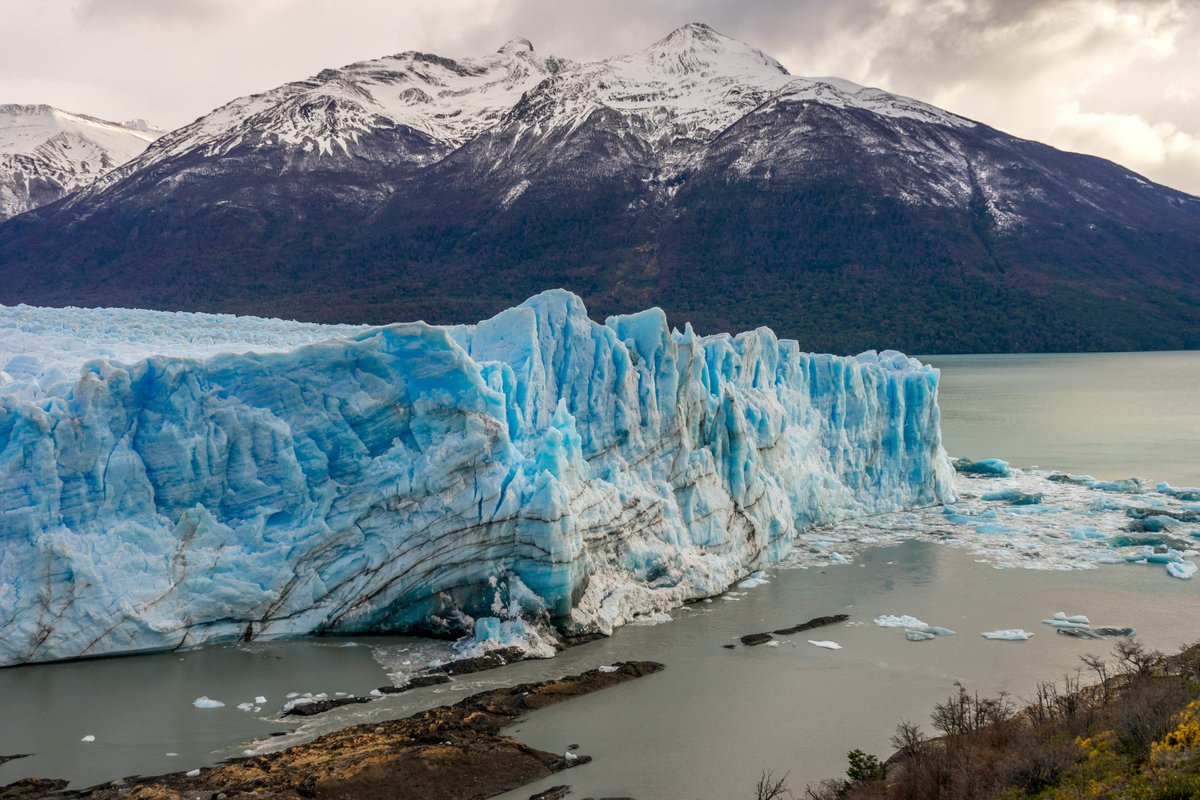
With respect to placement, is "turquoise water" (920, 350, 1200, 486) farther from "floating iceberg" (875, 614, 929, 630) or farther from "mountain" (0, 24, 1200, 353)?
"floating iceberg" (875, 614, 929, 630)

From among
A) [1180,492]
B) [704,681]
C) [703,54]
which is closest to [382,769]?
[704,681]

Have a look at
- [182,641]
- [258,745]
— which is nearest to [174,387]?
[182,641]

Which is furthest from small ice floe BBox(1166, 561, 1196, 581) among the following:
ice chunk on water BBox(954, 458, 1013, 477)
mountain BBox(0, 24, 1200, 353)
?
mountain BBox(0, 24, 1200, 353)

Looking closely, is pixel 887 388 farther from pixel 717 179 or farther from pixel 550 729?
pixel 717 179

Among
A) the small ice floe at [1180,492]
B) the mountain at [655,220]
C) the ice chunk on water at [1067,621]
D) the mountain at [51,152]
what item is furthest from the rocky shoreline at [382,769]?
the mountain at [51,152]

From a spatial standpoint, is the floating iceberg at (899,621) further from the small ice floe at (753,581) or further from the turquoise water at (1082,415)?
the turquoise water at (1082,415)

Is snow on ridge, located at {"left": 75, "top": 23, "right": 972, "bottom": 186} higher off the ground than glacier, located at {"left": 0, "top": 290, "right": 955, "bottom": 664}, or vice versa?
snow on ridge, located at {"left": 75, "top": 23, "right": 972, "bottom": 186}
